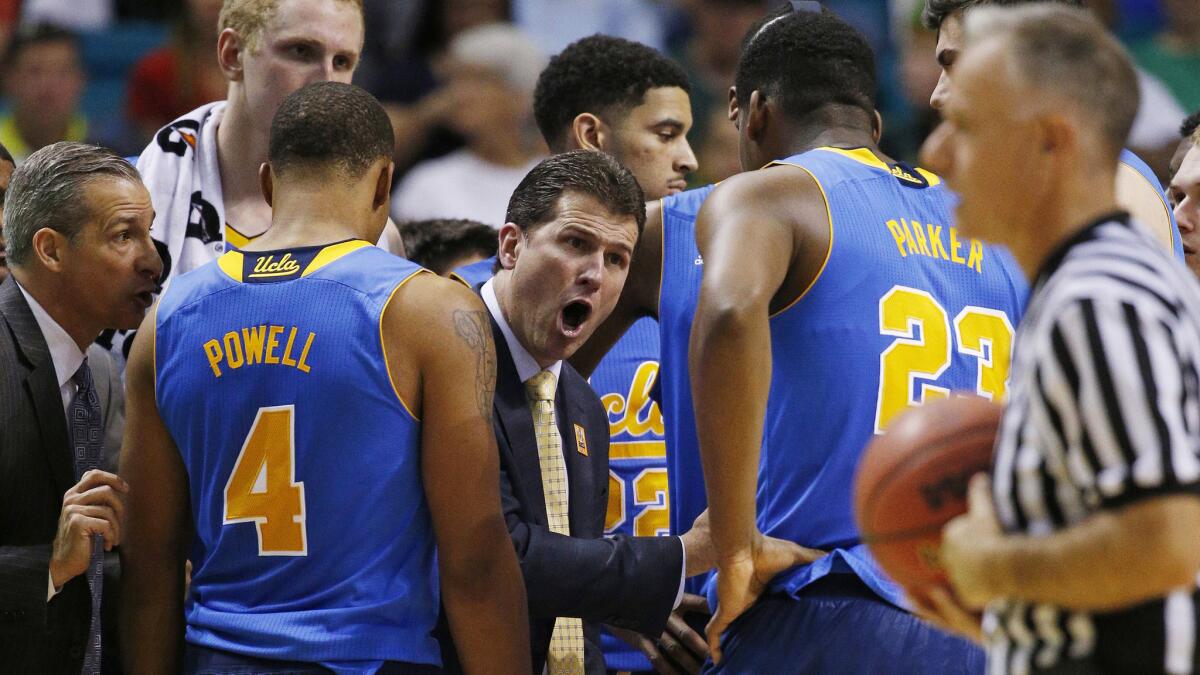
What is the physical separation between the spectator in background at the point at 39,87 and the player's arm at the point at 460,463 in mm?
5993

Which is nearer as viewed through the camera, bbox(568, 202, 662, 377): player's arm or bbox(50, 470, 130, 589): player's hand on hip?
bbox(50, 470, 130, 589): player's hand on hip

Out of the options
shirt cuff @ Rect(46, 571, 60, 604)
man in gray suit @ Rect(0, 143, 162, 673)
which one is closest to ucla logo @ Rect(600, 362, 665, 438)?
man in gray suit @ Rect(0, 143, 162, 673)

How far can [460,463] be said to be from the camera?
3.42 metres

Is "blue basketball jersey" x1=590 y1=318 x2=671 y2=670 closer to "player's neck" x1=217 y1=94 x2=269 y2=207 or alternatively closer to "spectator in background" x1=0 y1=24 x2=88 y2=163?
"player's neck" x1=217 y1=94 x2=269 y2=207

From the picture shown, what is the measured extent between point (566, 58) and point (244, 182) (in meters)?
1.52

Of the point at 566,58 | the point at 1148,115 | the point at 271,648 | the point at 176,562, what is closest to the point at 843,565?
the point at 271,648

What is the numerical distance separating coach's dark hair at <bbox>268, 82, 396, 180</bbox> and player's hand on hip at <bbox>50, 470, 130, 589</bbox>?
2.95 ft

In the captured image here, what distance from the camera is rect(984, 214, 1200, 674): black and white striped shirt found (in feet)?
7.41

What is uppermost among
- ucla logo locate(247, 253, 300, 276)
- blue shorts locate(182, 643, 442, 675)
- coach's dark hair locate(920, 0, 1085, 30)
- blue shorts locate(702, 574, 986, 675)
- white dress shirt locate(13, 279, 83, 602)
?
coach's dark hair locate(920, 0, 1085, 30)

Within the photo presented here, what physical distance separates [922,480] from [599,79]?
130 inches

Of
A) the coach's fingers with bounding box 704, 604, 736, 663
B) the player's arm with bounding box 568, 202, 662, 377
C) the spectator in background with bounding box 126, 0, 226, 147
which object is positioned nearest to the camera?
the coach's fingers with bounding box 704, 604, 736, 663

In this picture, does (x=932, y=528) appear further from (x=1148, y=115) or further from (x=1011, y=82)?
(x=1148, y=115)

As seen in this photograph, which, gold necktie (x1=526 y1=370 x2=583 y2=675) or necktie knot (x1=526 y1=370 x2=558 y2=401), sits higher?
necktie knot (x1=526 y1=370 x2=558 y2=401)

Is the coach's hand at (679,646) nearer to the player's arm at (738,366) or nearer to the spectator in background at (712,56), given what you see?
the player's arm at (738,366)
